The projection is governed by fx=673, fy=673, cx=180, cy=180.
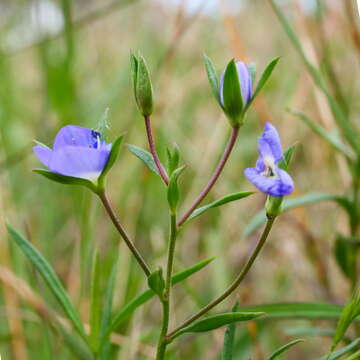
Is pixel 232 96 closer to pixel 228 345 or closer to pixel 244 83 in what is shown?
pixel 244 83

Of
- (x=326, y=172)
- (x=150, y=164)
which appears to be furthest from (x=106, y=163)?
(x=326, y=172)

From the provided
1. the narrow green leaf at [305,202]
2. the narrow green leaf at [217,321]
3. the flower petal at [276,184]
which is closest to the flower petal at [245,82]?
the flower petal at [276,184]

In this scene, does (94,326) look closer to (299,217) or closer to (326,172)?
(299,217)

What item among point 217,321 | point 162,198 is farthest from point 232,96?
point 162,198

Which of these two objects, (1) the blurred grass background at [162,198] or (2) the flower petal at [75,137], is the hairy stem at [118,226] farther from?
(1) the blurred grass background at [162,198]

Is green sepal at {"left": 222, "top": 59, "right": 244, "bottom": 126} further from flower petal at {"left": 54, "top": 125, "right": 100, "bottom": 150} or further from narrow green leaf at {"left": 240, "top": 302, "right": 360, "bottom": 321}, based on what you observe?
narrow green leaf at {"left": 240, "top": 302, "right": 360, "bottom": 321}

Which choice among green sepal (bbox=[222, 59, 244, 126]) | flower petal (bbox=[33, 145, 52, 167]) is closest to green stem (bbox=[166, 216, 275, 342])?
green sepal (bbox=[222, 59, 244, 126])
